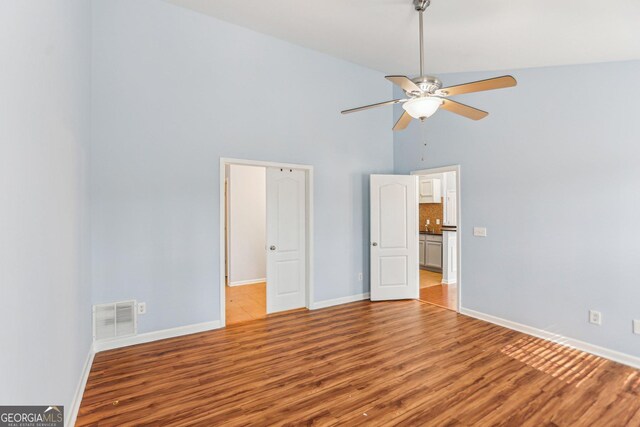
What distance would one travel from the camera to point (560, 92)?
11.2ft

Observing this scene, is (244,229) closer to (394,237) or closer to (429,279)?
(394,237)

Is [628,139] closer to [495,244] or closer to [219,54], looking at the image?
[495,244]

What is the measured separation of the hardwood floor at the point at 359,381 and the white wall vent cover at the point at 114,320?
0.69 ft

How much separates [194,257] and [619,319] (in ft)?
15.1

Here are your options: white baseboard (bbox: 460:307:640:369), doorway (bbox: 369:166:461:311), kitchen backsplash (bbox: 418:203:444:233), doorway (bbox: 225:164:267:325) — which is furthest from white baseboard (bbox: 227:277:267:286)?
kitchen backsplash (bbox: 418:203:444:233)

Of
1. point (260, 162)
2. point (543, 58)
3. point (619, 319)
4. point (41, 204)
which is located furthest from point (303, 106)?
point (619, 319)

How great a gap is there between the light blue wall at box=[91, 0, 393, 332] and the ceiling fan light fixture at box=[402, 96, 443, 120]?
2342 mm

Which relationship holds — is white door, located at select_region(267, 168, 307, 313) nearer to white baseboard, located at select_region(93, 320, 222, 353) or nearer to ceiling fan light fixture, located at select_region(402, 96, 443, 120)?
white baseboard, located at select_region(93, 320, 222, 353)

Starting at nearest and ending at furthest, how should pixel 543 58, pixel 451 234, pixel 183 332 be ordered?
pixel 543 58 → pixel 183 332 → pixel 451 234

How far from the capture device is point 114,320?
10.6 ft

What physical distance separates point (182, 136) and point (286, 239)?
6.45 feet

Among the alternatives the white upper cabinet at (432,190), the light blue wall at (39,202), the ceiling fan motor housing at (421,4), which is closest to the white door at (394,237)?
the ceiling fan motor housing at (421,4)

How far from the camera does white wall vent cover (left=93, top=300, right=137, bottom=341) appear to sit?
3178mm

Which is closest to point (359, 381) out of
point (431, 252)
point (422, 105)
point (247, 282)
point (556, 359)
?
point (556, 359)
